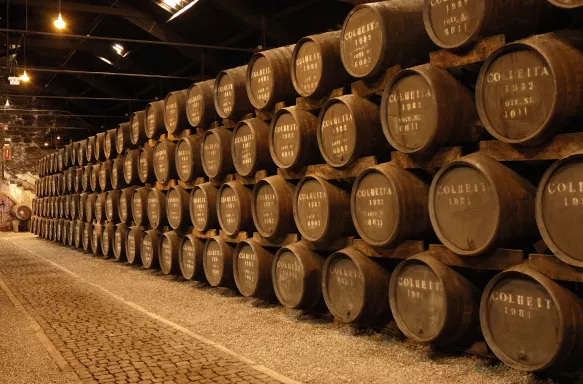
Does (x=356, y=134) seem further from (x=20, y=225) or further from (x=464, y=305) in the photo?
(x=20, y=225)

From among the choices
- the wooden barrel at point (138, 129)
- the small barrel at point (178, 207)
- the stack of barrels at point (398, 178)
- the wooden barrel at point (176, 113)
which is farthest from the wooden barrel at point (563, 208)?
the wooden barrel at point (138, 129)

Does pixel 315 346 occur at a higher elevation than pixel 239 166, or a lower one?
lower

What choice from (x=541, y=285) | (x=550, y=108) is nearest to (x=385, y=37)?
(x=550, y=108)

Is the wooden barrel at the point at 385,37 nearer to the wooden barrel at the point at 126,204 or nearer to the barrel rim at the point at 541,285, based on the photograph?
the barrel rim at the point at 541,285

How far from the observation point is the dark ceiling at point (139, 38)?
40.0ft

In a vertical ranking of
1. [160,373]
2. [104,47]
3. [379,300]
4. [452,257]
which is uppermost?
[104,47]

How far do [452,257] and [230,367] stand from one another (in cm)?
164

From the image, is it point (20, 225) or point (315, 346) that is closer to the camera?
point (315, 346)

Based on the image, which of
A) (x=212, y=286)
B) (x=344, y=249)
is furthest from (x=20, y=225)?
(x=344, y=249)

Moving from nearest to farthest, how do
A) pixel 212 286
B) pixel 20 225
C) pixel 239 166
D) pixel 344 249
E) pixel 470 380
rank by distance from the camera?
pixel 470 380
pixel 344 249
pixel 239 166
pixel 212 286
pixel 20 225

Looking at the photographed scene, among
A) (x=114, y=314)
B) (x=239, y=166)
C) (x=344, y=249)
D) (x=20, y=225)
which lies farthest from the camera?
(x=20, y=225)

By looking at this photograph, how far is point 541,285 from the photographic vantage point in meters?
3.09

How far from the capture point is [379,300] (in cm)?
436

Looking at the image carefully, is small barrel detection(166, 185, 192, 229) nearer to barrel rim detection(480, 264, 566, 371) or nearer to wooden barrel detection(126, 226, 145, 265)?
wooden barrel detection(126, 226, 145, 265)
